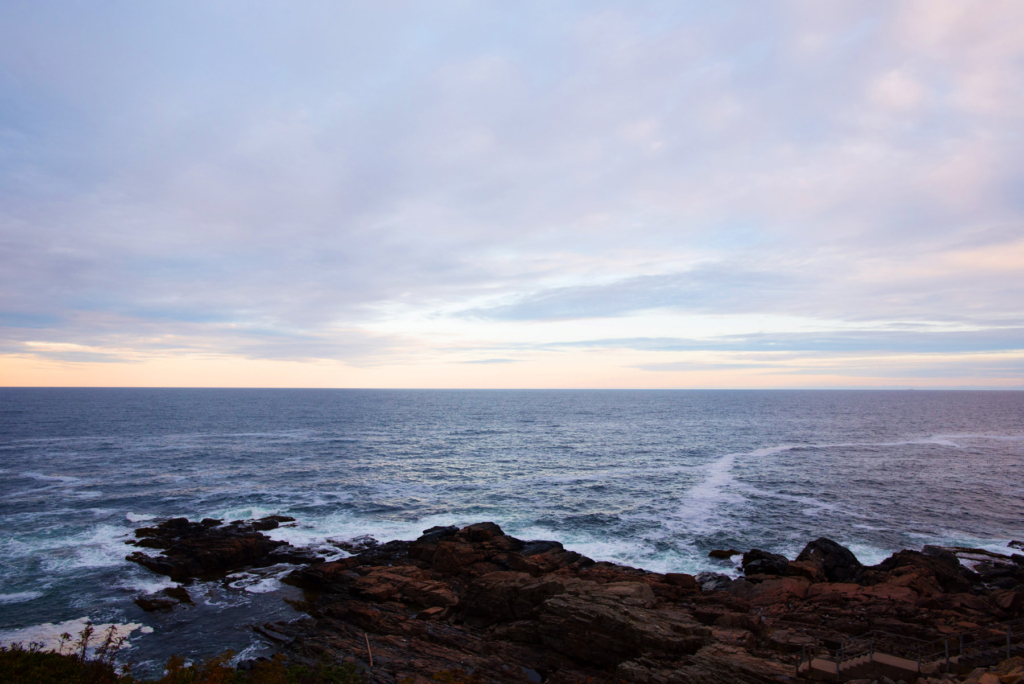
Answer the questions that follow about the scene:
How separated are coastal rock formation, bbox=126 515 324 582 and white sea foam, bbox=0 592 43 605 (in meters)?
5.56

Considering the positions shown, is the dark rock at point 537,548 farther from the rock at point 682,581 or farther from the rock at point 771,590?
the rock at point 771,590

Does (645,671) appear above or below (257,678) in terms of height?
below

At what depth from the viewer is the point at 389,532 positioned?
43.3 metres

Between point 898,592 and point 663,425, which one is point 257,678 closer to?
point 898,592

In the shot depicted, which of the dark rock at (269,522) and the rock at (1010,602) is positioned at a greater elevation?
the rock at (1010,602)

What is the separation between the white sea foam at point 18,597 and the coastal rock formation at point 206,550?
5.56 meters

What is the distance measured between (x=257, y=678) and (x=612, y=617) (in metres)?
13.3

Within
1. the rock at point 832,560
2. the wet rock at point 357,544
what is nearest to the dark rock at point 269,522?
the wet rock at point 357,544

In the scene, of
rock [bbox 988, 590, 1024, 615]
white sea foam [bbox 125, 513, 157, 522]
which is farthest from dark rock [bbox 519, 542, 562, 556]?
white sea foam [bbox 125, 513, 157, 522]

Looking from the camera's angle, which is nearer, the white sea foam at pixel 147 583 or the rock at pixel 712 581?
the white sea foam at pixel 147 583

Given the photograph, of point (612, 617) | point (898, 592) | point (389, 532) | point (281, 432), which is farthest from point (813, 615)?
point (281, 432)

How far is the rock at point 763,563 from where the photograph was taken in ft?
109

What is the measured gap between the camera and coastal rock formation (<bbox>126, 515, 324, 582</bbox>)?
33312mm

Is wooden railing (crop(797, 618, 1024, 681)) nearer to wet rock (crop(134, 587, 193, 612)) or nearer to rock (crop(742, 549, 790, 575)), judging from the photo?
rock (crop(742, 549, 790, 575))
